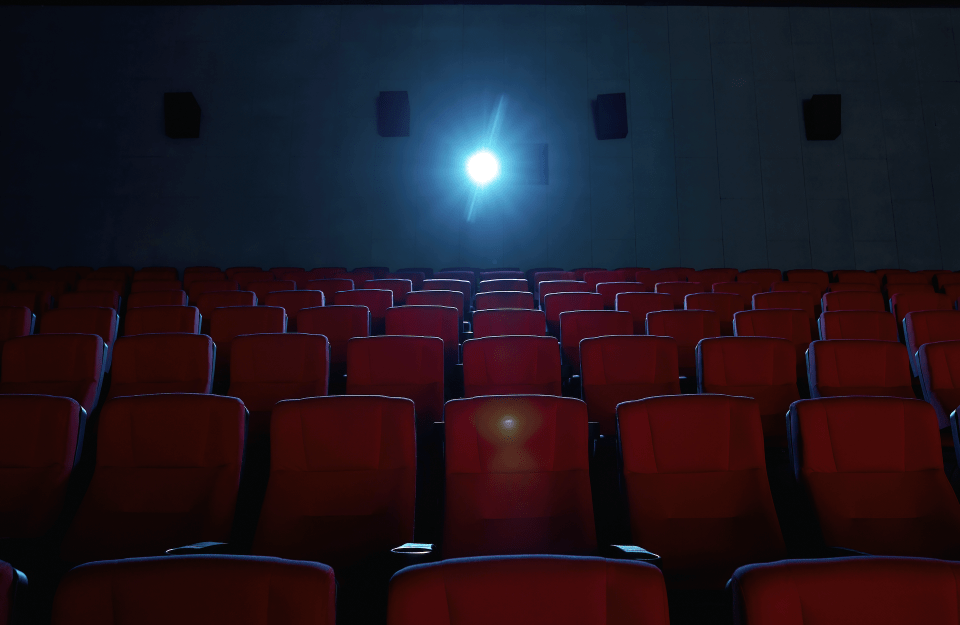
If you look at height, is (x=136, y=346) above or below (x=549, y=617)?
above

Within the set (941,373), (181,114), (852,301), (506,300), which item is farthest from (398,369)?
(181,114)

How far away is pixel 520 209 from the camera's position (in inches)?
250

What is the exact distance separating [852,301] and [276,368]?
356cm

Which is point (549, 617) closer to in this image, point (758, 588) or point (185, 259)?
point (758, 588)

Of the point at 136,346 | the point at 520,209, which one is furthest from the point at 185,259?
the point at 136,346

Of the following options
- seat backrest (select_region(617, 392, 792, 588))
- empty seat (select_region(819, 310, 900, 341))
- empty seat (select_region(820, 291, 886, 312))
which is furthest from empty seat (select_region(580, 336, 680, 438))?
empty seat (select_region(820, 291, 886, 312))

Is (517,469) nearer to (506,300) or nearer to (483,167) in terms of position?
(506,300)

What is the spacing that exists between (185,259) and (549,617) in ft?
21.6

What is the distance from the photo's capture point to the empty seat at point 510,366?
226 centimetres

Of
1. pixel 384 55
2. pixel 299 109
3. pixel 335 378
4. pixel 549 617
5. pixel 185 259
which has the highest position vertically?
pixel 384 55

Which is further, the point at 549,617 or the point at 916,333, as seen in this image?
the point at 916,333

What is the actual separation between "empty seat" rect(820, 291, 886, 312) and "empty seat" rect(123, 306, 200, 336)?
3.94 m

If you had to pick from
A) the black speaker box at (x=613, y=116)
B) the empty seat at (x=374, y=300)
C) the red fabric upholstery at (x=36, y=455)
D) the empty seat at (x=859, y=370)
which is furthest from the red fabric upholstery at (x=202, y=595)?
the black speaker box at (x=613, y=116)

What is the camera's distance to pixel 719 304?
3.59m
